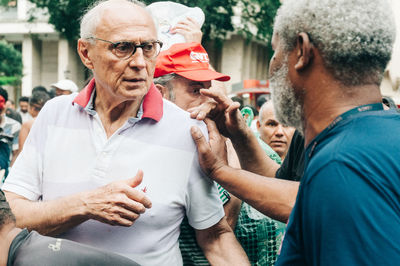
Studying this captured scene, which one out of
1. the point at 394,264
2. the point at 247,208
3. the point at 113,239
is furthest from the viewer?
the point at 247,208

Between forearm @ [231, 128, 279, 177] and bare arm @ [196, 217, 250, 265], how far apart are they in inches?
18.7

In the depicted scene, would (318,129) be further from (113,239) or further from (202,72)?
(202,72)

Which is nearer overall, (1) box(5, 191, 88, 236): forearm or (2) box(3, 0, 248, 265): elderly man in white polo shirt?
(1) box(5, 191, 88, 236): forearm

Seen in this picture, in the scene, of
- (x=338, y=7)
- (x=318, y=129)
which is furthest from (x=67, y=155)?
(x=338, y=7)

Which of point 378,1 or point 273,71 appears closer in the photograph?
point 378,1

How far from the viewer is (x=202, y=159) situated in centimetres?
220

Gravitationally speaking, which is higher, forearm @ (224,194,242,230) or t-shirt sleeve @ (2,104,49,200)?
t-shirt sleeve @ (2,104,49,200)

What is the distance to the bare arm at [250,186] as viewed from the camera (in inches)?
86.0

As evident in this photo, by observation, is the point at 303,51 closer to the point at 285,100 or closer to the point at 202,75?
the point at 285,100

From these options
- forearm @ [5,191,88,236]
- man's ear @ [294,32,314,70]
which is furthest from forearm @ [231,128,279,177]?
man's ear @ [294,32,314,70]

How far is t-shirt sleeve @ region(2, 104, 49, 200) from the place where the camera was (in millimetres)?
2211

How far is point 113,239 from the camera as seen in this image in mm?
2113

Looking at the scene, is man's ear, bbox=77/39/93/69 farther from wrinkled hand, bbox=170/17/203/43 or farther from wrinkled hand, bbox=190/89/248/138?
wrinkled hand, bbox=170/17/203/43

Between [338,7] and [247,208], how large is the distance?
5.19ft
